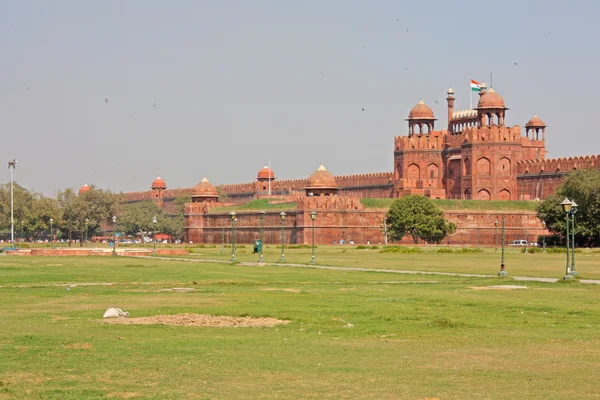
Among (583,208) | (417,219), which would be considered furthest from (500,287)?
(417,219)

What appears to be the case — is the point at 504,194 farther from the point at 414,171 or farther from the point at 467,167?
the point at 414,171

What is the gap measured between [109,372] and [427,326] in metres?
6.53

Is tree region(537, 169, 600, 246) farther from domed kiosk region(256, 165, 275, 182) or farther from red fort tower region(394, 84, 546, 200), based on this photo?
domed kiosk region(256, 165, 275, 182)

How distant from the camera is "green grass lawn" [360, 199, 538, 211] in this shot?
9194 centimetres

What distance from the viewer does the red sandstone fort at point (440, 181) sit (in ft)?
301

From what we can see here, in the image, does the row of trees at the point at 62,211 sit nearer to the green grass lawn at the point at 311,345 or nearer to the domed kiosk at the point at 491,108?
the domed kiosk at the point at 491,108

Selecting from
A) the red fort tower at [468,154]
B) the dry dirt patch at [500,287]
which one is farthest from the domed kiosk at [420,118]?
the dry dirt patch at [500,287]

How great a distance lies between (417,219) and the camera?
277 feet

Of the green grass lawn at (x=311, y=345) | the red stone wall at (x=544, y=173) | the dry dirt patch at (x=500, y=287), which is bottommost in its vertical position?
the green grass lawn at (x=311, y=345)

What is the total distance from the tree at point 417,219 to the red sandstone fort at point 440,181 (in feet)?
18.5

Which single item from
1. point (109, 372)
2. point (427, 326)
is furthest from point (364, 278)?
point (109, 372)

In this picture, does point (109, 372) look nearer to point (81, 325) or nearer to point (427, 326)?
point (81, 325)

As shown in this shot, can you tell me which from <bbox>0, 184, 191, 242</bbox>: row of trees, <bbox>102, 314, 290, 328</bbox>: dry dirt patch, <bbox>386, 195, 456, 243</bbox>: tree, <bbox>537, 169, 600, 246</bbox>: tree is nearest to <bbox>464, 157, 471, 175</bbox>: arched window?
<bbox>386, 195, 456, 243</bbox>: tree

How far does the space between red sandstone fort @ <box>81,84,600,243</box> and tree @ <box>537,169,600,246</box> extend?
1780cm
